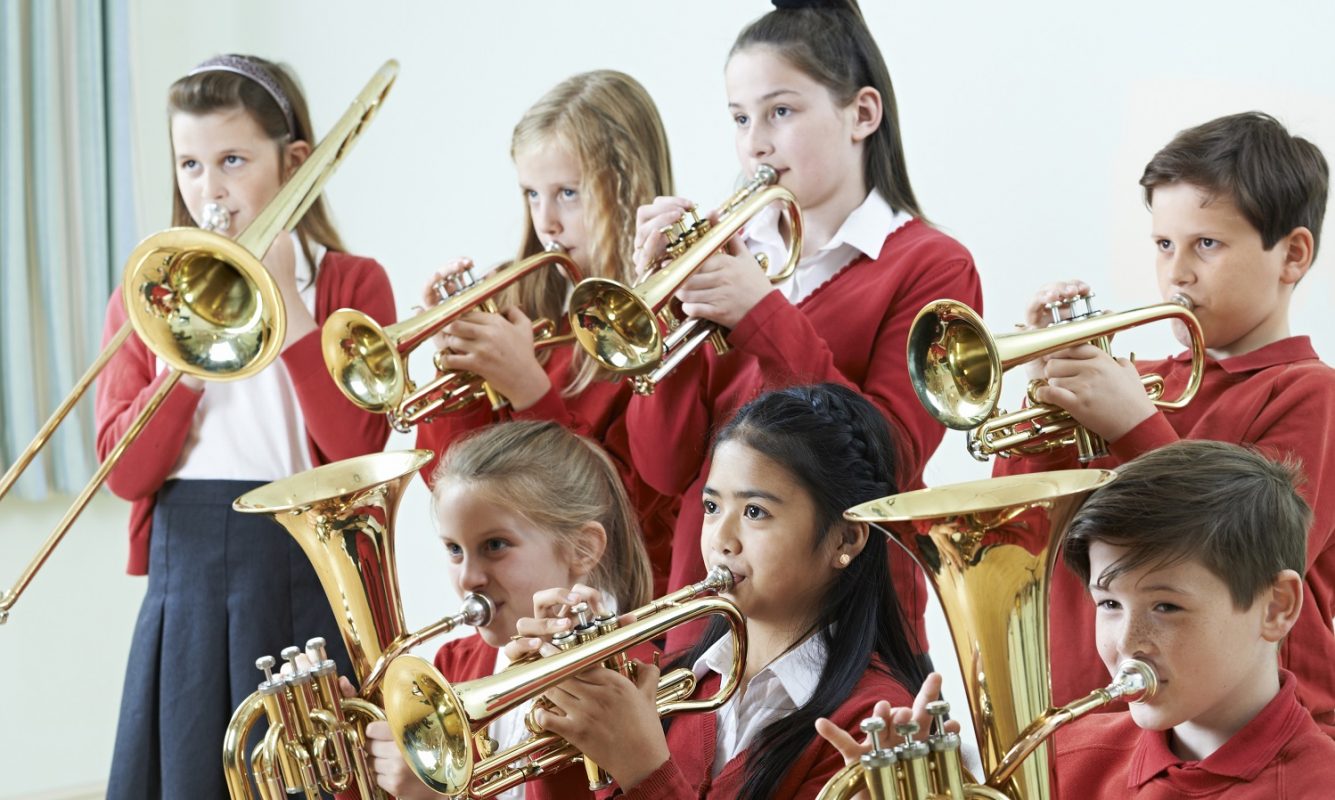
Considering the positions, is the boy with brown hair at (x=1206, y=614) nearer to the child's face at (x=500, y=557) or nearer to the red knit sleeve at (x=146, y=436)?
the child's face at (x=500, y=557)

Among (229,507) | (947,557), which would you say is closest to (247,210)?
(229,507)

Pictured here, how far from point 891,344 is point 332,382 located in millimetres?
840

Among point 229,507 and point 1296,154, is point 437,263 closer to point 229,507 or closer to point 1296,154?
point 229,507

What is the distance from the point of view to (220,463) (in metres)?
2.34

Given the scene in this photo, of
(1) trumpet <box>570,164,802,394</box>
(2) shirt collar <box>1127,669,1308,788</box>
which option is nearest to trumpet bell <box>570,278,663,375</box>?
(1) trumpet <box>570,164,802,394</box>

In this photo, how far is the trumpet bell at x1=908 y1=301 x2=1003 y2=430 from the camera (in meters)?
1.63

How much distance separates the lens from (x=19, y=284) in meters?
3.67

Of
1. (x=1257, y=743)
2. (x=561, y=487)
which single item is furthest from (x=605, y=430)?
(x=1257, y=743)

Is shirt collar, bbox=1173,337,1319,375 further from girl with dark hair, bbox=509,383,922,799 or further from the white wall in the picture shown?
the white wall

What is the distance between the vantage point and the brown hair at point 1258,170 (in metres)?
1.68

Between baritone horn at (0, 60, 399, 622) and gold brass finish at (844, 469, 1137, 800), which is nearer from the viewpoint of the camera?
gold brass finish at (844, 469, 1137, 800)

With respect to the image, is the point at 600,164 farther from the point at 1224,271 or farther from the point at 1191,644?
the point at 1191,644

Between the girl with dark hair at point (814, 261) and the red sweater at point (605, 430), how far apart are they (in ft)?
0.55

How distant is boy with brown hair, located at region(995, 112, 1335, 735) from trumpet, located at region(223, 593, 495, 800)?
753 millimetres
